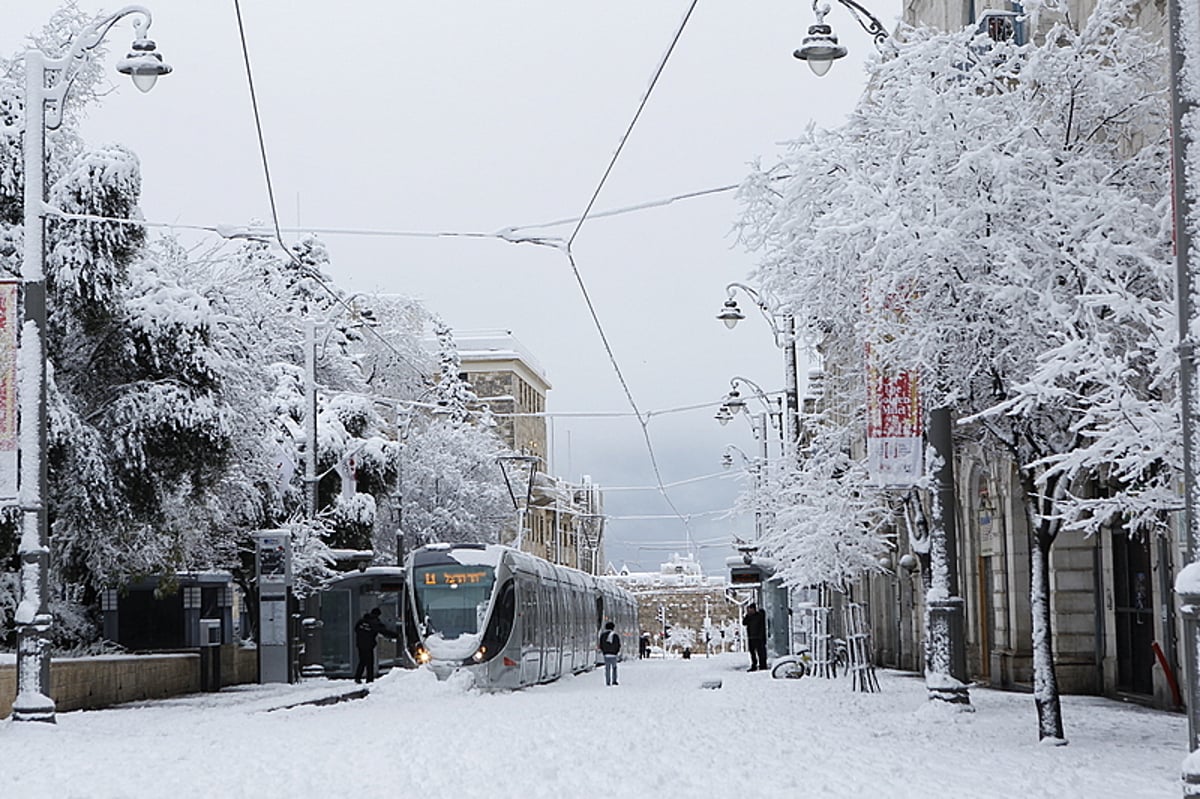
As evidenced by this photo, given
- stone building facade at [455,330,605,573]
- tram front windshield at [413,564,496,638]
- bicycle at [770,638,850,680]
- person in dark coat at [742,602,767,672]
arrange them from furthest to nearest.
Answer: stone building facade at [455,330,605,573] → person in dark coat at [742,602,767,672] → bicycle at [770,638,850,680] → tram front windshield at [413,564,496,638]

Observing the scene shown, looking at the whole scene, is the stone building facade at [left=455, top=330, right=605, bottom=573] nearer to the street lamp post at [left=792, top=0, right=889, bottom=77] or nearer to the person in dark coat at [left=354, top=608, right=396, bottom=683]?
the person in dark coat at [left=354, top=608, right=396, bottom=683]

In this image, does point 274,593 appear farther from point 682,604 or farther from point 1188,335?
point 682,604

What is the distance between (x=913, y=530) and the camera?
25.8 meters

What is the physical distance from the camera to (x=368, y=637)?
39094mm

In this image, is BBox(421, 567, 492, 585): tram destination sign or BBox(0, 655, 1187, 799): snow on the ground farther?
BBox(421, 567, 492, 585): tram destination sign

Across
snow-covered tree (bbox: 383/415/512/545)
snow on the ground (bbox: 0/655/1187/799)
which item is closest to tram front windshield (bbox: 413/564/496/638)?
snow on the ground (bbox: 0/655/1187/799)

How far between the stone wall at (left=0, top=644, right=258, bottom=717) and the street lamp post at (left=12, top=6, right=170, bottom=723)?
2.82 m

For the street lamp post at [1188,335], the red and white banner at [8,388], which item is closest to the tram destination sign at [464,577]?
the red and white banner at [8,388]

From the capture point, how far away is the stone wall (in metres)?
28.8

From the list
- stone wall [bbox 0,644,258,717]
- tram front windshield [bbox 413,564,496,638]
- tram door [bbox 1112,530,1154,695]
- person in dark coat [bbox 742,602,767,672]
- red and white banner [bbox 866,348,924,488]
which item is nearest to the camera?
red and white banner [bbox 866,348,924,488]

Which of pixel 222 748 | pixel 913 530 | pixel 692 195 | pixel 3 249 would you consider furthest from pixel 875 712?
pixel 3 249

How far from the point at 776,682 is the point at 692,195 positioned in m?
14.7

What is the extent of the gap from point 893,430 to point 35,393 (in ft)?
33.7

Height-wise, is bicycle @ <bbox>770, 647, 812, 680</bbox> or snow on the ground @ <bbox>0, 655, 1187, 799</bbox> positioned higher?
snow on the ground @ <bbox>0, 655, 1187, 799</bbox>
